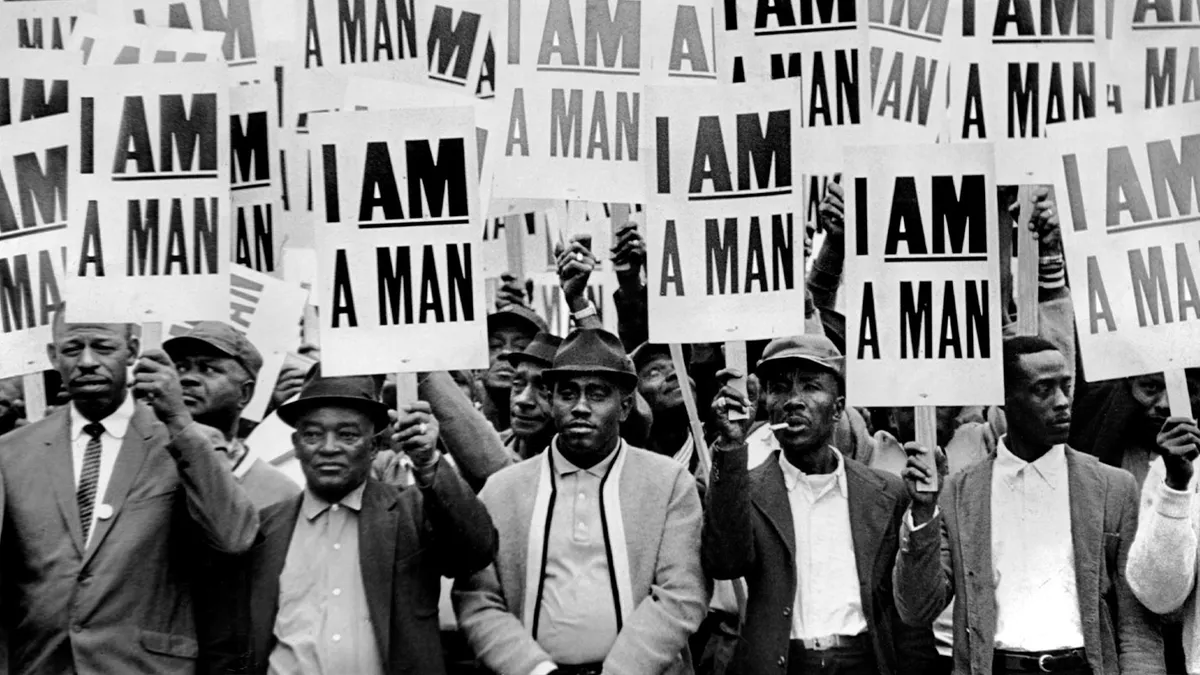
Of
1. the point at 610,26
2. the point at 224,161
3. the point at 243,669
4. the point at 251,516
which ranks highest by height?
the point at 610,26

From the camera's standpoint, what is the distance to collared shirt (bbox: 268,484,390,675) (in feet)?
22.6

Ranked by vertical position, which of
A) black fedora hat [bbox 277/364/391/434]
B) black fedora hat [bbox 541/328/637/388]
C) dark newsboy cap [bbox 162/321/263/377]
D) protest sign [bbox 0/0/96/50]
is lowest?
black fedora hat [bbox 277/364/391/434]

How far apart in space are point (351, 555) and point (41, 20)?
3839mm

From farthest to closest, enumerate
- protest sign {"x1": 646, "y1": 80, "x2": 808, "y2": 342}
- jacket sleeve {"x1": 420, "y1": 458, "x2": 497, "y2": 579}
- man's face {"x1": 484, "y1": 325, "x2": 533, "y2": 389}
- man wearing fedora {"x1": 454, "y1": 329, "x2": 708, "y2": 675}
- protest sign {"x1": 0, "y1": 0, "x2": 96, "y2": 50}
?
protest sign {"x1": 0, "y1": 0, "x2": 96, "y2": 50} < man's face {"x1": 484, "y1": 325, "x2": 533, "y2": 389} < protest sign {"x1": 646, "y1": 80, "x2": 808, "y2": 342} < man wearing fedora {"x1": 454, "y1": 329, "x2": 708, "y2": 675} < jacket sleeve {"x1": 420, "y1": 458, "x2": 497, "y2": 579}

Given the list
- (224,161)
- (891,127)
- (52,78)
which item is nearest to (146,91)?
(224,161)

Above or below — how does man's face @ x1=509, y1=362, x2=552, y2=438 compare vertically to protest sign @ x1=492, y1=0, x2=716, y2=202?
below

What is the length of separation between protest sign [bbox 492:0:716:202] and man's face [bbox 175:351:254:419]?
1283mm

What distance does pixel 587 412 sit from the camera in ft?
23.7

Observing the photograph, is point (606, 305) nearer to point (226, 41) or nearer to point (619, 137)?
point (619, 137)

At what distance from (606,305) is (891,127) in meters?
1.45

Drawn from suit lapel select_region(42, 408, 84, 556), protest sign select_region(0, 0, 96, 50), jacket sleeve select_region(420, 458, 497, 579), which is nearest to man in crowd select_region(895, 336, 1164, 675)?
jacket sleeve select_region(420, 458, 497, 579)

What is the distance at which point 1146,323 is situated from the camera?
294 inches

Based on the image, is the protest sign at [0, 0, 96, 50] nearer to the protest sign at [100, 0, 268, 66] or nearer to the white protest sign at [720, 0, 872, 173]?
the protest sign at [100, 0, 268, 66]

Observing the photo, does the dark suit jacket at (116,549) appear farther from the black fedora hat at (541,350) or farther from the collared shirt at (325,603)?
the black fedora hat at (541,350)
